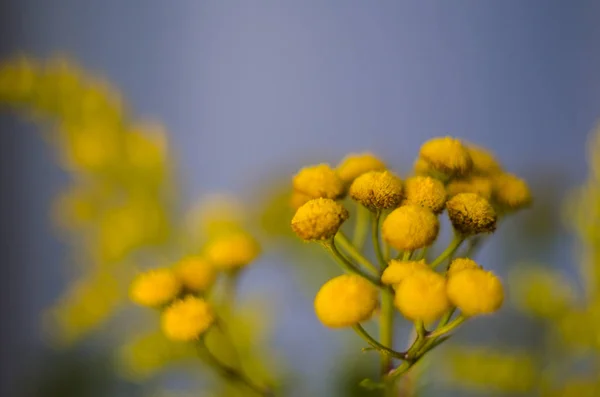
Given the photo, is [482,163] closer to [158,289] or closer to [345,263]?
[345,263]

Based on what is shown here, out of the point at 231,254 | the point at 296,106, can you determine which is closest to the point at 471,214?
the point at 231,254

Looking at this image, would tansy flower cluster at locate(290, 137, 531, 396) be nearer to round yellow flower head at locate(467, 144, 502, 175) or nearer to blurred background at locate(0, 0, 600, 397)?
round yellow flower head at locate(467, 144, 502, 175)

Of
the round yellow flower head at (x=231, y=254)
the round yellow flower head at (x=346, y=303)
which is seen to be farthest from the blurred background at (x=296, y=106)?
the round yellow flower head at (x=346, y=303)

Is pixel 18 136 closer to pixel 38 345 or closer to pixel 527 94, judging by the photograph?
pixel 38 345

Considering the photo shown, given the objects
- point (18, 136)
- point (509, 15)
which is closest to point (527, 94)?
point (509, 15)

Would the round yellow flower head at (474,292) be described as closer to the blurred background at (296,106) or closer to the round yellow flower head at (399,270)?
the round yellow flower head at (399,270)

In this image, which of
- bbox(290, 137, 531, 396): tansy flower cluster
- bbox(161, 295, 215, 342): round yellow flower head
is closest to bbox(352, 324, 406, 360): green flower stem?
bbox(290, 137, 531, 396): tansy flower cluster
